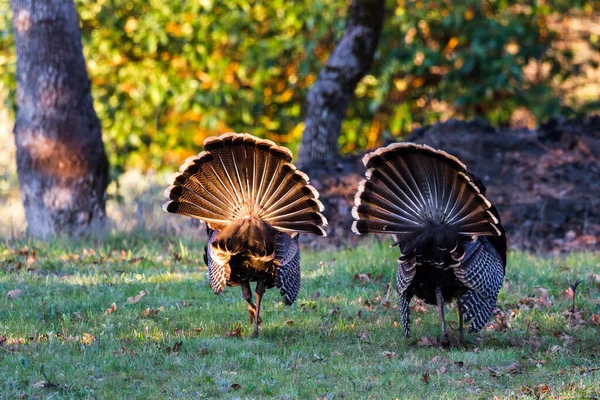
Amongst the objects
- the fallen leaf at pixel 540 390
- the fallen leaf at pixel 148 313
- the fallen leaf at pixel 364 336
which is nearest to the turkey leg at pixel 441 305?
the fallen leaf at pixel 364 336

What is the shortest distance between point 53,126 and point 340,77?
6035 millimetres

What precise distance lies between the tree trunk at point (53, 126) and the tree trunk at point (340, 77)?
4832 millimetres

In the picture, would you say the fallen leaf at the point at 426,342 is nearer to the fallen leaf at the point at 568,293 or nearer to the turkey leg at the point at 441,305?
the turkey leg at the point at 441,305

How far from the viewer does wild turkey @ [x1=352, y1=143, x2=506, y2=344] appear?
24.8 feet

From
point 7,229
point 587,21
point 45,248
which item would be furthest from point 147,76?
point 587,21

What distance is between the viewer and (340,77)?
16.7m

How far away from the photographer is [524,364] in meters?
7.28

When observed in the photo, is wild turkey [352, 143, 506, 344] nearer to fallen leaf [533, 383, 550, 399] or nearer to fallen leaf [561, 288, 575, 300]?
fallen leaf [533, 383, 550, 399]

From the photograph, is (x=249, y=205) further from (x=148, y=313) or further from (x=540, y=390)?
(x=540, y=390)

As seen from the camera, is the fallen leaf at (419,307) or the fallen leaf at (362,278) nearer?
the fallen leaf at (419,307)

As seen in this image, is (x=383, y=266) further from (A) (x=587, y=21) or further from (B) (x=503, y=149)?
(A) (x=587, y=21)

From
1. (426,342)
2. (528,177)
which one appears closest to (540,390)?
(426,342)

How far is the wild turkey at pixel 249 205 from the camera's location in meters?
7.79

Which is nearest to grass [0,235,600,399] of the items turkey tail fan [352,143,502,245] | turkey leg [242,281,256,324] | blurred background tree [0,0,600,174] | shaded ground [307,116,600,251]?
turkey leg [242,281,256,324]
